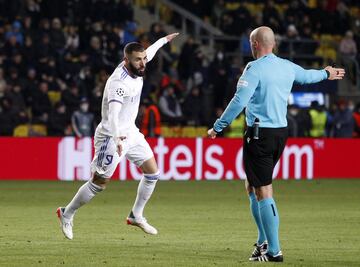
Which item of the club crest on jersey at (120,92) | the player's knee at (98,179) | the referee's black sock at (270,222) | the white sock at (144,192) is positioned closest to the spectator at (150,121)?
the white sock at (144,192)

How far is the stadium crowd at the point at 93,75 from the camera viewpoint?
25641 millimetres

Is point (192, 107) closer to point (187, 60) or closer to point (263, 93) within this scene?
point (187, 60)

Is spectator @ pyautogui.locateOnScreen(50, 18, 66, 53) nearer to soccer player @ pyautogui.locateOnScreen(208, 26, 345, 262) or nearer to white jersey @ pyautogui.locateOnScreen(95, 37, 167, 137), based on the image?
white jersey @ pyautogui.locateOnScreen(95, 37, 167, 137)

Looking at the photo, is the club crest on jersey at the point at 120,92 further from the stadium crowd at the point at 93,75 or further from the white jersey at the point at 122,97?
the stadium crowd at the point at 93,75

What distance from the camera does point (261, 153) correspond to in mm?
10680

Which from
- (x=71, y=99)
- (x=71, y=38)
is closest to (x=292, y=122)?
(x=71, y=99)

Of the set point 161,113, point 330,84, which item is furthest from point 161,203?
point 330,84

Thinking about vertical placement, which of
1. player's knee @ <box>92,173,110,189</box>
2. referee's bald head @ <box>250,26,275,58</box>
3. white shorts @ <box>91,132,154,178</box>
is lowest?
player's knee @ <box>92,173,110,189</box>

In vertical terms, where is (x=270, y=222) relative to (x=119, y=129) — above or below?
below

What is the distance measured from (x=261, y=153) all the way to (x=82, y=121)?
49.4 ft

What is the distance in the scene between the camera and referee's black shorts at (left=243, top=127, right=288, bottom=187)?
418 inches

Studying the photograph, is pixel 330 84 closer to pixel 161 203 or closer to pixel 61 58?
pixel 61 58

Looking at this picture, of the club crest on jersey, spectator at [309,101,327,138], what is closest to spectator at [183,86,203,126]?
spectator at [309,101,327,138]

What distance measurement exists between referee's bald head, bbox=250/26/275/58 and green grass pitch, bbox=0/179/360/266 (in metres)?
2.08
